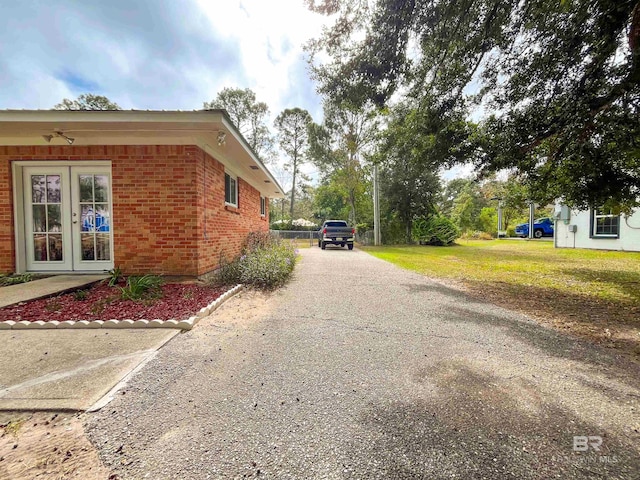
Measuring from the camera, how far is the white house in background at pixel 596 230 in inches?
458

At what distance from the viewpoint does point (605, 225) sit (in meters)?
12.9

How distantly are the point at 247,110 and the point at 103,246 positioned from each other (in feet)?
87.2

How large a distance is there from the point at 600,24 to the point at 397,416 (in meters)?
5.92

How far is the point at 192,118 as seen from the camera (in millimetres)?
4461

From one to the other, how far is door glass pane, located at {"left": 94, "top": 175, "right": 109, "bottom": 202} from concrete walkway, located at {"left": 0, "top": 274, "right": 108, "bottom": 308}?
1.54 metres

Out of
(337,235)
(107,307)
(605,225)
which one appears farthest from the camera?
(337,235)

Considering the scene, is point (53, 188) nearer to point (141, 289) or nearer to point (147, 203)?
point (147, 203)

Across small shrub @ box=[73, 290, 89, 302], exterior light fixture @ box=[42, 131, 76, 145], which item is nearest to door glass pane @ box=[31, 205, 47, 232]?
exterior light fixture @ box=[42, 131, 76, 145]

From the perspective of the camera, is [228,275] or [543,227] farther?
[543,227]

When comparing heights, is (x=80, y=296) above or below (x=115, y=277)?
below

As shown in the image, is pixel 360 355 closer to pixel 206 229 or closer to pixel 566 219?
pixel 206 229

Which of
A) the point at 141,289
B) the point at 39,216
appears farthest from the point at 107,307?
the point at 39,216

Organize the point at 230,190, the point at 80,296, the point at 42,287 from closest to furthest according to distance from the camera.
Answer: the point at 80,296
the point at 42,287
the point at 230,190

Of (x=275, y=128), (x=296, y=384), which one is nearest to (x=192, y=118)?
(x=296, y=384)
